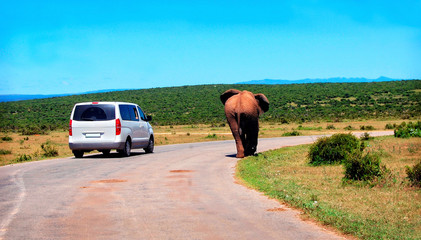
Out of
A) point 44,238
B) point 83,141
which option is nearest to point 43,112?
point 83,141

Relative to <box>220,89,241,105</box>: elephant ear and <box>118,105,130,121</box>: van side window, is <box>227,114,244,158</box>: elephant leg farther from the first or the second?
<box>118,105,130,121</box>: van side window

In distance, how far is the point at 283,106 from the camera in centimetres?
9281

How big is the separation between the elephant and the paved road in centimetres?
426

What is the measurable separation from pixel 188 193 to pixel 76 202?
227 cm

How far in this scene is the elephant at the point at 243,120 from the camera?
61.7 feet

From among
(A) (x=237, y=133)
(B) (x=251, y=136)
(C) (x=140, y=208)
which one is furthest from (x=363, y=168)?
(B) (x=251, y=136)

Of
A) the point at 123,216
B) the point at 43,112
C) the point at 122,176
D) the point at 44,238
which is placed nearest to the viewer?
the point at 44,238

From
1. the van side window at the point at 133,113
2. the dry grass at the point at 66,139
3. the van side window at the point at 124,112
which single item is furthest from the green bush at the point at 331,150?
the dry grass at the point at 66,139

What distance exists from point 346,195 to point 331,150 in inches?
239

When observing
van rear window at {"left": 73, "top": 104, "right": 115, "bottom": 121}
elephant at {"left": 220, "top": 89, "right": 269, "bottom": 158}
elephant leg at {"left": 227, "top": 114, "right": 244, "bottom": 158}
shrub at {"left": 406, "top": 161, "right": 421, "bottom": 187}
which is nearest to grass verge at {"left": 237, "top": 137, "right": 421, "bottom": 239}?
shrub at {"left": 406, "top": 161, "right": 421, "bottom": 187}

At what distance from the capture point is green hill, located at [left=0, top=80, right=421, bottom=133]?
7625cm

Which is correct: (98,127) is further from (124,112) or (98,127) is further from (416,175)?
(416,175)

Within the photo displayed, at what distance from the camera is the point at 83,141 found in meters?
19.4

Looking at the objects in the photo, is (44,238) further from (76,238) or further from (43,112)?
(43,112)
